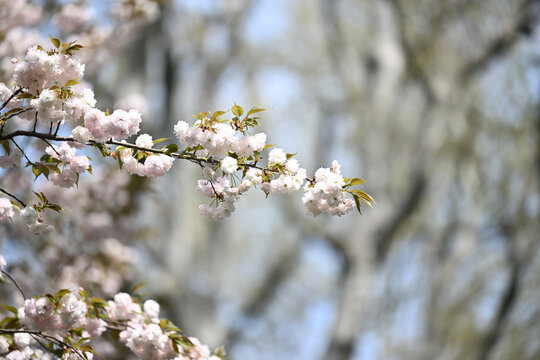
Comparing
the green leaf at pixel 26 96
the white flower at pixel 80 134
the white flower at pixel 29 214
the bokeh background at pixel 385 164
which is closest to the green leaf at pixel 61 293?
the white flower at pixel 29 214

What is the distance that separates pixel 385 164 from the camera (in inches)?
232

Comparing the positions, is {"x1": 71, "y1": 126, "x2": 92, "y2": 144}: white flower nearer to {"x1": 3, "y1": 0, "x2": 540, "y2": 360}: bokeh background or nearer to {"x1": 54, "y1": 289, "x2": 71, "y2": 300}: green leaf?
{"x1": 54, "y1": 289, "x2": 71, "y2": 300}: green leaf

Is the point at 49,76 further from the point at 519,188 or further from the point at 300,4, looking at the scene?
the point at 300,4

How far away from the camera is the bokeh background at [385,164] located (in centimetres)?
525

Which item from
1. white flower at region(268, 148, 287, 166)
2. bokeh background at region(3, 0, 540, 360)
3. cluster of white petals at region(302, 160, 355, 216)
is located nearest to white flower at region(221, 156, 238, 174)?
white flower at region(268, 148, 287, 166)

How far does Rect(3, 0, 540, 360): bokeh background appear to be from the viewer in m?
5.25

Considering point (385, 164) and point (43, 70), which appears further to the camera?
point (385, 164)

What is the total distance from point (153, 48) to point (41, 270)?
7.77 ft

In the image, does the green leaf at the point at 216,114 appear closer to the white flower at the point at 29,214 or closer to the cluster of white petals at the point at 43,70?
the cluster of white petals at the point at 43,70

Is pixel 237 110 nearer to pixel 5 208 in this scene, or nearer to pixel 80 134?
pixel 80 134

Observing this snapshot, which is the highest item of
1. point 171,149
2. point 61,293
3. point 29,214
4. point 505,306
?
point 505,306

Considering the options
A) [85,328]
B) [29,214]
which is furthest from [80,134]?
[85,328]

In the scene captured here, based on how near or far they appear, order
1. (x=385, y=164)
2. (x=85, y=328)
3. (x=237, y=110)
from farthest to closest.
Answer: (x=385, y=164)
(x=85, y=328)
(x=237, y=110)

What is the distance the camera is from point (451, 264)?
6.65m
